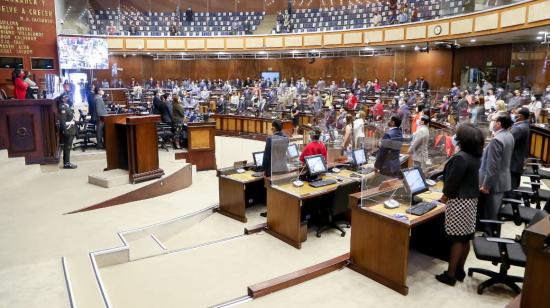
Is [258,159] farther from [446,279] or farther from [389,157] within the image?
[446,279]

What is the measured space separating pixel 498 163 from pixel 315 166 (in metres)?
2.28

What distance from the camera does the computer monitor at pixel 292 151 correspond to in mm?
6623

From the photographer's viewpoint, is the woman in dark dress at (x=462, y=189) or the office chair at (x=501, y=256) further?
the woman in dark dress at (x=462, y=189)

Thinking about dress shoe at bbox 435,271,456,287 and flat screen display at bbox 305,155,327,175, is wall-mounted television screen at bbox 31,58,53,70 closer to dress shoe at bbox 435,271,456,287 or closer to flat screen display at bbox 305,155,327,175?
flat screen display at bbox 305,155,327,175

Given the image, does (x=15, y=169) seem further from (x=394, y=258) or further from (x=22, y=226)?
(x=394, y=258)

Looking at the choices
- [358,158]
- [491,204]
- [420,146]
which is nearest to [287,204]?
[358,158]

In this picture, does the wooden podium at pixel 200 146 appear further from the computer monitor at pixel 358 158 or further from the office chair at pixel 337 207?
the office chair at pixel 337 207

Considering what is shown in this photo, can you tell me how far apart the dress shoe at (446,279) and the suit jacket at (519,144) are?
245 cm

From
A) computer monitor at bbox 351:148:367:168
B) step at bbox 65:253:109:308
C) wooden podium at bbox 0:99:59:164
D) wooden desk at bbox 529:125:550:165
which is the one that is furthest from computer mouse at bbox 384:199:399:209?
wooden desk at bbox 529:125:550:165

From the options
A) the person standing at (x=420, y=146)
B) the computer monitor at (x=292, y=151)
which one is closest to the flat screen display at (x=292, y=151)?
the computer monitor at (x=292, y=151)

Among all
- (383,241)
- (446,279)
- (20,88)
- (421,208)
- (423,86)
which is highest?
(423,86)

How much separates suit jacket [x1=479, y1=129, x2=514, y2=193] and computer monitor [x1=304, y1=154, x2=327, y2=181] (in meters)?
2.08

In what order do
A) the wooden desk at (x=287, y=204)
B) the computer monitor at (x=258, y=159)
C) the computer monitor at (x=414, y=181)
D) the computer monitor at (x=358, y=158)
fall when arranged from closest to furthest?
1. the computer monitor at (x=414, y=181)
2. the wooden desk at (x=287, y=204)
3. the computer monitor at (x=358, y=158)
4. the computer monitor at (x=258, y=159)

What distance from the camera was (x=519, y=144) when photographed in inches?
233
